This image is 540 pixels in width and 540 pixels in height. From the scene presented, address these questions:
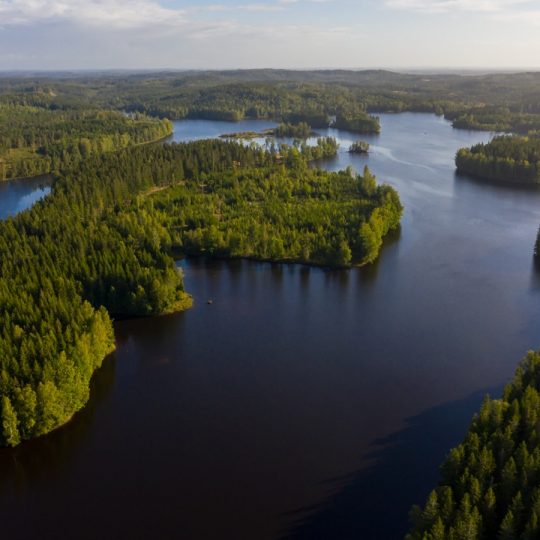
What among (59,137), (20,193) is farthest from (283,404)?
(59,137)

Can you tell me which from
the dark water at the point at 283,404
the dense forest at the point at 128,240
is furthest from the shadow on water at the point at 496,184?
the dark water at the point at 283,404

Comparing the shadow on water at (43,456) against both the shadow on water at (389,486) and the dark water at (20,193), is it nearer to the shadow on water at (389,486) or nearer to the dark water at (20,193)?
the shadow on water at (389,486)

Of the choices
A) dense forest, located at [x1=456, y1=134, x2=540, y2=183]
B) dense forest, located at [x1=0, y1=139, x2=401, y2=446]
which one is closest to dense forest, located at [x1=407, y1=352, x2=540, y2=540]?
dense forest, located at [x1=0, y1=139, x2=401, y2=446]

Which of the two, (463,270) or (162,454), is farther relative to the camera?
(463,270)

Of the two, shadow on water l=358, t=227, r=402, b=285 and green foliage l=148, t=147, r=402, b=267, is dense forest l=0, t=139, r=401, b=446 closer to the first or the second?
green foliage l=148, t=147, r=402, b=267

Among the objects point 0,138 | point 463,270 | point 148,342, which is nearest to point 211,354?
point 148,342

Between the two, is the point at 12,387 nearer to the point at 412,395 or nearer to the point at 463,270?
the point at 412,395
